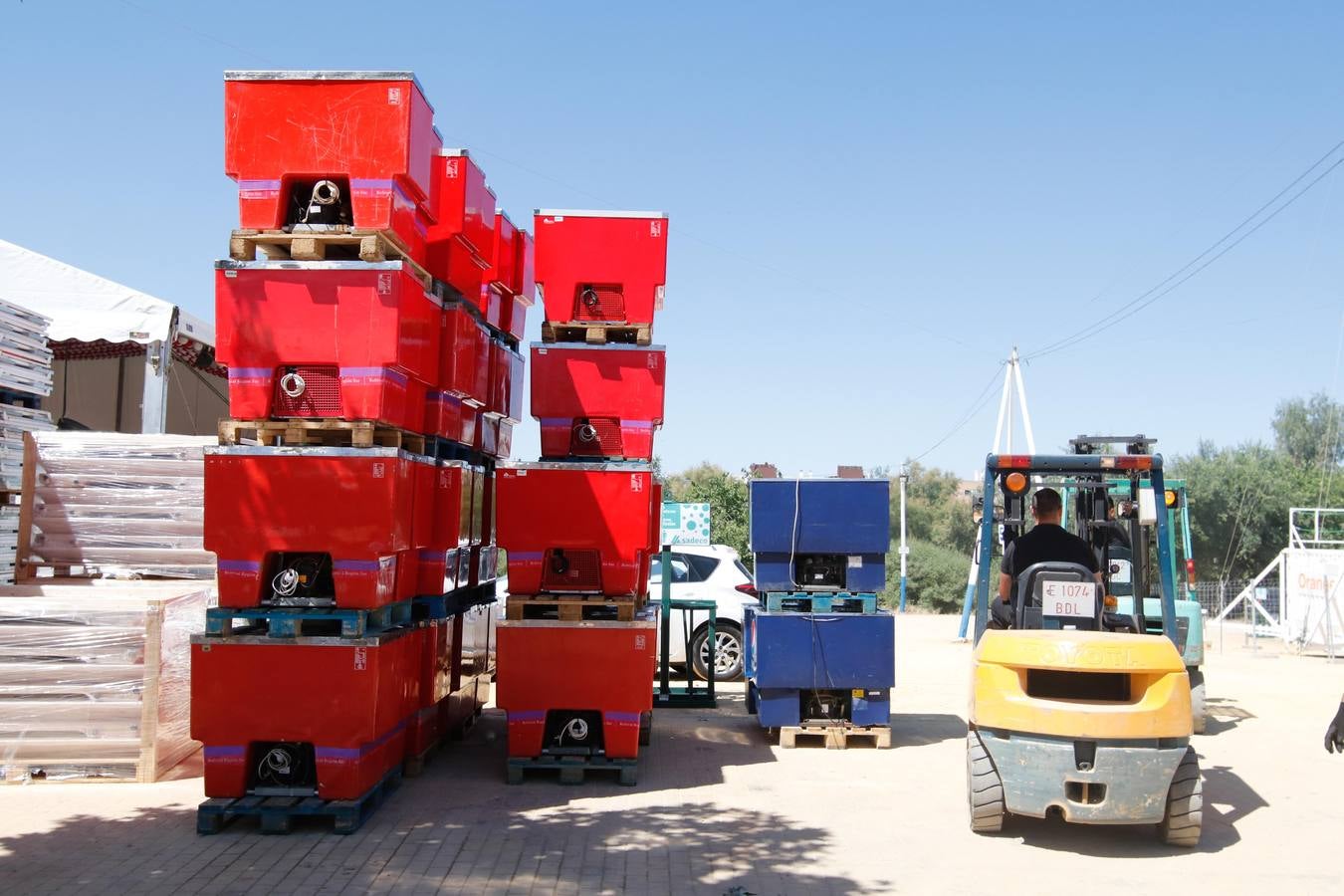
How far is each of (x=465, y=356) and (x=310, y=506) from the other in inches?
87.8

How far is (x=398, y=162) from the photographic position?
766 cm

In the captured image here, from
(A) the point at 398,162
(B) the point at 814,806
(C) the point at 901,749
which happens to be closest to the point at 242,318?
(A) the point at 398,162

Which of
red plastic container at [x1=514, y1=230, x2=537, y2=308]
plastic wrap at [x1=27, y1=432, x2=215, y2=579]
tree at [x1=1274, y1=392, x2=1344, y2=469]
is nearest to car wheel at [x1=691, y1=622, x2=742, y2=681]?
red plastic container at [x1=514, y1=230, x2=537, y2=308]

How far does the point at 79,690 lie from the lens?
8.55 metres

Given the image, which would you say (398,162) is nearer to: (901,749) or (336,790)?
(336,790)

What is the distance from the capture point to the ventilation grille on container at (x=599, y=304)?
371 inches

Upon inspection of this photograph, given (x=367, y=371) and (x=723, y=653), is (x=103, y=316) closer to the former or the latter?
(x=367, y=371)

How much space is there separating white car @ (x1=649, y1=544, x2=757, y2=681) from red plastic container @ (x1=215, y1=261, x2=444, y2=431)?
771 cm

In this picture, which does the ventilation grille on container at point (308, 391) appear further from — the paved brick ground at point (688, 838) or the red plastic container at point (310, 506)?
the paved brick ground at point (688, 838)

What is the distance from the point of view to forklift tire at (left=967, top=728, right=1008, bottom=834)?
7.43 m

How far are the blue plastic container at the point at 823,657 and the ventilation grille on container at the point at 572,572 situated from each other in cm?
243

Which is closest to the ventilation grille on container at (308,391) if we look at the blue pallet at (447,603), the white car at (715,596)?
the blue pallet at (447,603)

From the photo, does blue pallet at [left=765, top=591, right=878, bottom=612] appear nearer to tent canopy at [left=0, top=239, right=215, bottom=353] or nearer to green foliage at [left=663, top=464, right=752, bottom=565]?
tent canopy at [left=0, top=239, right=215, bottom=353]

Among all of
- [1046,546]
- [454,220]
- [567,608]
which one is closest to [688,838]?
[567,608]
